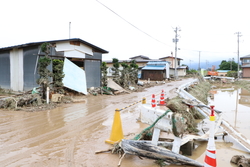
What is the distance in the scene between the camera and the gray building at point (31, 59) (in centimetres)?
1453

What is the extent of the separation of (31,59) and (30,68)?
0.69 metres

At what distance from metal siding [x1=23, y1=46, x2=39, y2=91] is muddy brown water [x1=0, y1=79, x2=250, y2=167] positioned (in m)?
5.62

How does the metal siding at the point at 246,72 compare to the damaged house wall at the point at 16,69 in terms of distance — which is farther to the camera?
the metal siding at the point at 246,72

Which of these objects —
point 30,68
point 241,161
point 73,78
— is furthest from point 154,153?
point 30,68

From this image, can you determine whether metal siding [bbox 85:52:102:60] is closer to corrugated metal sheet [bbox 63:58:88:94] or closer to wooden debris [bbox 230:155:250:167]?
corrugated metal sheet [bbox 63:58:88:94]

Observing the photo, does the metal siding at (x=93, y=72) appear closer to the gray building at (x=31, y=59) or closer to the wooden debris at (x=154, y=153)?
the gray building at (x=31, y=59)

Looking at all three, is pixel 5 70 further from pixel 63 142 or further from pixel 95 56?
pixel 63 142

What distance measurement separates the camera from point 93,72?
1873 centimetres

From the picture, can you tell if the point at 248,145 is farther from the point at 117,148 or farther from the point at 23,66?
the point at 23,66

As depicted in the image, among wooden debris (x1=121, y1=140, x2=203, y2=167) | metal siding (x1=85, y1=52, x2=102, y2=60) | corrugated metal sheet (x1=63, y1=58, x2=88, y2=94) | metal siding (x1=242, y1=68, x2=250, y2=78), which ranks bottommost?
wooden debris (x1=121, y1=140, x2=203, y2=167)

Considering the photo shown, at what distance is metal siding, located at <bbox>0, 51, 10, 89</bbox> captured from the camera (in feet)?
53.4

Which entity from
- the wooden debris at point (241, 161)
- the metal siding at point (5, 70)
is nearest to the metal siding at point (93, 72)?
the metal siding at point (5, 70)

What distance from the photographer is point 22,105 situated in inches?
406

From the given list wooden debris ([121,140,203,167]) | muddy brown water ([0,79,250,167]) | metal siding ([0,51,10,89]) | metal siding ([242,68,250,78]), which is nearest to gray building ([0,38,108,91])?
metal siding ([0,51,10,89])
